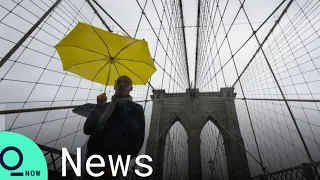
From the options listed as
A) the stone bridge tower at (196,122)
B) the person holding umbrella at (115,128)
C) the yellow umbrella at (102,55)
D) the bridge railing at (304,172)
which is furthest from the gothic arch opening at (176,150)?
the person holding umbrella at (115,128)

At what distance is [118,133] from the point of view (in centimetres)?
131

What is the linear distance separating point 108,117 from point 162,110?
13.5 metres

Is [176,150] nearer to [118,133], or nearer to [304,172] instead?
[304,172]

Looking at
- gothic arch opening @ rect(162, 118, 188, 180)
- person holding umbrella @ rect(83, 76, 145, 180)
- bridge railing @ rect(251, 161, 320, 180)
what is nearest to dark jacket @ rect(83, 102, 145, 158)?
person holding umbrella @ rect(83, 76, 145, 180)

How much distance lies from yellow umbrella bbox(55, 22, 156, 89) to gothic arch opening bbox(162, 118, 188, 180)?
12.7 metres

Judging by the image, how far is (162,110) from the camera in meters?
14.6

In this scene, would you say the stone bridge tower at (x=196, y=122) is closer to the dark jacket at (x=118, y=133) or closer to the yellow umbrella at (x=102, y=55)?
the yellow umbrella at (x=102, y=55)

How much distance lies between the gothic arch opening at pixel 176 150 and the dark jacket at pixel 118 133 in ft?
44.7

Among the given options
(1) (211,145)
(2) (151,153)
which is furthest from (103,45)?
(1) (211,145)

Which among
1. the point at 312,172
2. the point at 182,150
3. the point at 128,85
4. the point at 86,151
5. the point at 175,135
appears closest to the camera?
the point at 86,151

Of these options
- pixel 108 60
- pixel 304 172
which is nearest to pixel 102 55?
pixel 108 60

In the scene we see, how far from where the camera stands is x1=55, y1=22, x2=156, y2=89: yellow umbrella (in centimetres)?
229

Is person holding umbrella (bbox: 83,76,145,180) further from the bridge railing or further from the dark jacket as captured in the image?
the bridge railing

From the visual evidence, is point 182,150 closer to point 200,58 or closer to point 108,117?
point 200,58
